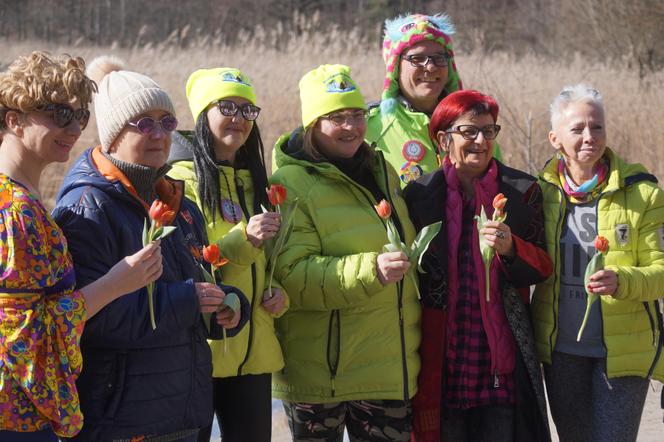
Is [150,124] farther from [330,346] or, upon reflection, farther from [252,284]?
[330,346]

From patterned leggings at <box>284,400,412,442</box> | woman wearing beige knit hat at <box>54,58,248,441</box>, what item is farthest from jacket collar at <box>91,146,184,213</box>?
patterned leggings at <box>284,400,412,442</box>

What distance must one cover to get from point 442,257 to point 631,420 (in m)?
1.03

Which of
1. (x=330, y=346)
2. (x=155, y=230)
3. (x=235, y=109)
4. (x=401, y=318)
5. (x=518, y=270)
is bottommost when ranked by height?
(x=330, y=346)

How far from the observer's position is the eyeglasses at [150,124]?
292 cm

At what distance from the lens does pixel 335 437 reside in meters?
3.77

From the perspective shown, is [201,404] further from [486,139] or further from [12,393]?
[486,139]

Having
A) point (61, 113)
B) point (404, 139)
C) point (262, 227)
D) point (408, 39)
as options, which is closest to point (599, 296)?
point (404, 139)

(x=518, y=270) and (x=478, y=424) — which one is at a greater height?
(x=518, y=270)

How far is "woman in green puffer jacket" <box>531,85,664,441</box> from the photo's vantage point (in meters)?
3.74

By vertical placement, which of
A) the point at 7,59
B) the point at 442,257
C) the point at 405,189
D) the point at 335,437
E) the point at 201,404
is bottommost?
the point at 335,437

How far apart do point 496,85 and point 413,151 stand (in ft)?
22.7

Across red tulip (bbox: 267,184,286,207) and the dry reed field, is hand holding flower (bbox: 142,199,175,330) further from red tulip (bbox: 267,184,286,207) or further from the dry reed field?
the dry reed field

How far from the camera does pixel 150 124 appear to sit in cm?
293

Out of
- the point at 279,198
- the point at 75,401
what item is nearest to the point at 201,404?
the point at 75,401
